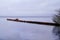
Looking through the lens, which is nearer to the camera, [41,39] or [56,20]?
[41,39]

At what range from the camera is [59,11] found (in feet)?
44.7

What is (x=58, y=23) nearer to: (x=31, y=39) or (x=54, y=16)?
(x=54, y=16)

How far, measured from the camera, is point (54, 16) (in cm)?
1418

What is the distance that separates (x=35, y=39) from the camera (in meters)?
6.63

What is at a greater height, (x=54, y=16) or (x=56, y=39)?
(x=54, y=16)

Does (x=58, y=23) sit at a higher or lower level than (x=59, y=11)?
lower

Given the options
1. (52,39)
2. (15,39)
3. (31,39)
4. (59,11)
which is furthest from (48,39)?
(59,11)

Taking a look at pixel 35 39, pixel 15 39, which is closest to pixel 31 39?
pixel 35 39

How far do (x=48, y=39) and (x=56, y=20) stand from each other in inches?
304

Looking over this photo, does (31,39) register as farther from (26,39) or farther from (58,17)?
(58,17)

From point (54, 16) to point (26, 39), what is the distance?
7962 mm

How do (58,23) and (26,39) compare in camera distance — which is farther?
Answer: (58,23)

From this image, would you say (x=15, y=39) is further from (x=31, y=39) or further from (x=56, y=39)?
(x=56, y=39)

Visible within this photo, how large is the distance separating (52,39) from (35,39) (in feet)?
2.39
